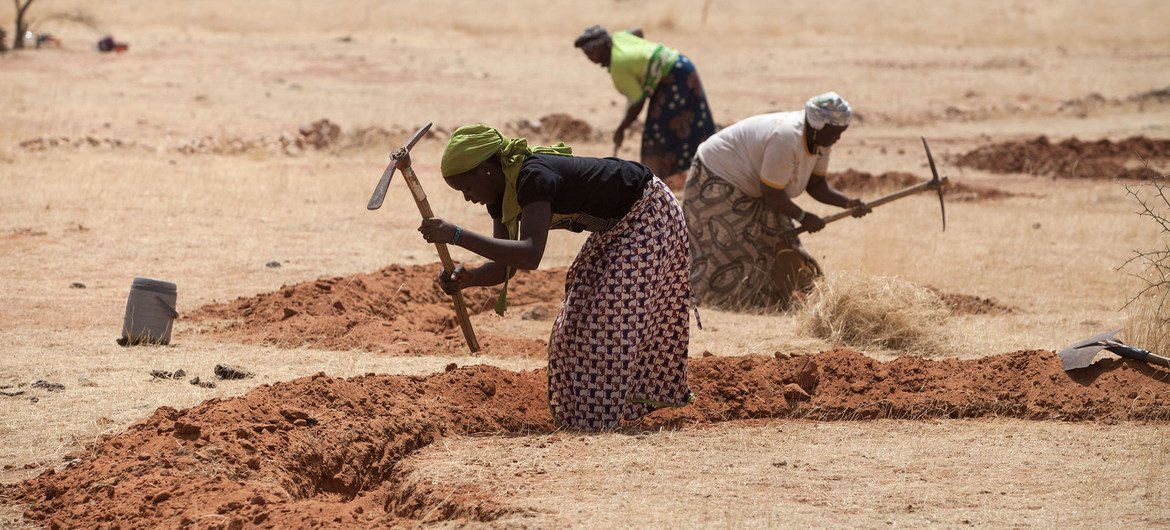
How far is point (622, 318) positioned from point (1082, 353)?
2.25 m

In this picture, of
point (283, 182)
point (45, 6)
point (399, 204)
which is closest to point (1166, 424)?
point (399, 204)

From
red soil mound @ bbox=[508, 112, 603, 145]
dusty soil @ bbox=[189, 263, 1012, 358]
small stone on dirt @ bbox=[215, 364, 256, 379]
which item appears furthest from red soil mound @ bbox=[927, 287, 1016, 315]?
red soil mound @ bbox=[508, 112, 603, 145]

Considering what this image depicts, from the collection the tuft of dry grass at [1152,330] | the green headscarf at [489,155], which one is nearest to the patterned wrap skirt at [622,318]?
the green headscarf at [489,155]

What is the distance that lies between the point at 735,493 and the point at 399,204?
7.44 m

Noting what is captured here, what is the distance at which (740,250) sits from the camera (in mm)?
8055

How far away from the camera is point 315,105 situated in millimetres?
17297

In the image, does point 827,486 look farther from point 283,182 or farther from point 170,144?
point 170,144

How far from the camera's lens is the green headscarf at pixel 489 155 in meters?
4.79

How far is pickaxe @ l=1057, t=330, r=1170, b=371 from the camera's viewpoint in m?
5.94

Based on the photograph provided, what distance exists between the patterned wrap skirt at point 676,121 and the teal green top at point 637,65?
4.6 inches

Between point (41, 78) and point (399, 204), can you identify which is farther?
point (41, 78)

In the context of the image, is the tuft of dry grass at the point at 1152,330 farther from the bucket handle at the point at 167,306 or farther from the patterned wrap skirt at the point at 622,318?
the bucket handle at the point at 167,306

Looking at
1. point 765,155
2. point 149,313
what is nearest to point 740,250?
point 765,155

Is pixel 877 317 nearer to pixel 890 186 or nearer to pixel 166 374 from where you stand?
pixel 166 374
